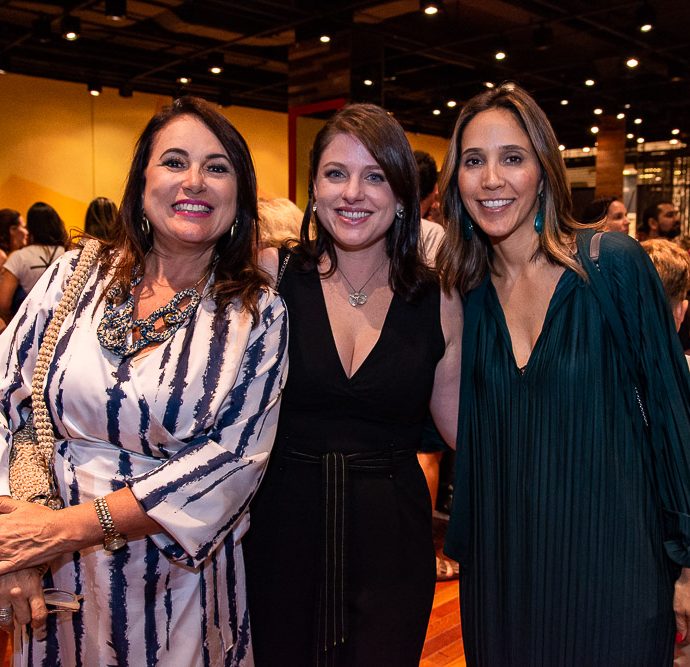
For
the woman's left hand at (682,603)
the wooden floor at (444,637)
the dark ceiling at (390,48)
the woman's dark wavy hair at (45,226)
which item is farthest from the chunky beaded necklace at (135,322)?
the dark ceiling at (390,48)

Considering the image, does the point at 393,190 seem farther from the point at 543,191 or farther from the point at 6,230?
the point at 6,230

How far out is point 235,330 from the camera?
1.69 metres

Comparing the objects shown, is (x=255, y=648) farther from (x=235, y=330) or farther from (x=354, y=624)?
(x=235, y=330)

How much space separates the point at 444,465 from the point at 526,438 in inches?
135

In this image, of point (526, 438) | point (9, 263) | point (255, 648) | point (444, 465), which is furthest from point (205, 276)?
point (444, 465)

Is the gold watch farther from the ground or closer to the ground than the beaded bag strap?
closer to the ground

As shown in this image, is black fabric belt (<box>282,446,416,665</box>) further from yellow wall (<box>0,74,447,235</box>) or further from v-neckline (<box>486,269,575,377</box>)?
yellow wall (<box>0,74,447,235</box>)

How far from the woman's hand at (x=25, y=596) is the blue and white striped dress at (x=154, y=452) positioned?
4.1 inches

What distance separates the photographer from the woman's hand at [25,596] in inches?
62.2

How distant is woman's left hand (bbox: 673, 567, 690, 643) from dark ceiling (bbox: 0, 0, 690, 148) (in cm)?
662

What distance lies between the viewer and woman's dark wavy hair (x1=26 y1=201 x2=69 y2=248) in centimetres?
457

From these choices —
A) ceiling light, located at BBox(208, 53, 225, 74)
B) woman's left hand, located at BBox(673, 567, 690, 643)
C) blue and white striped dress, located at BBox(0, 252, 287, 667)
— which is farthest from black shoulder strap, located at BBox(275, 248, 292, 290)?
ceiling light, located at BBox(208, 53, 225, 74)

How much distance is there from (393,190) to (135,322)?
2.51 feet

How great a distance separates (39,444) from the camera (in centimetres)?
169
